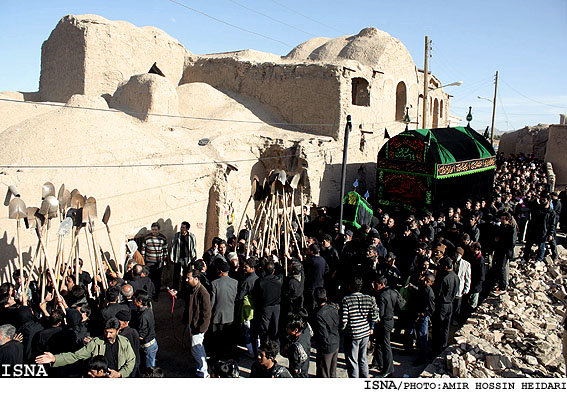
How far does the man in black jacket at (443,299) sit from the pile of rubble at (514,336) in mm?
239

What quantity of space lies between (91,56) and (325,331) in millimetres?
13296

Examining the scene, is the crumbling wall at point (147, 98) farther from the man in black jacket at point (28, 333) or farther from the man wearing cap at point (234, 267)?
the man in black jacket at point (28, 333)

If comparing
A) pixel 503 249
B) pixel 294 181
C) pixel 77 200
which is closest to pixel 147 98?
pixel 294 181

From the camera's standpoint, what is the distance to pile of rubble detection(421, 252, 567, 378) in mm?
6070

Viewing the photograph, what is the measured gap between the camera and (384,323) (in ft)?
19.9

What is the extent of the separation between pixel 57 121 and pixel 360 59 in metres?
11.4

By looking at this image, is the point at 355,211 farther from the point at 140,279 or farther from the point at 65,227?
the point at 65,227

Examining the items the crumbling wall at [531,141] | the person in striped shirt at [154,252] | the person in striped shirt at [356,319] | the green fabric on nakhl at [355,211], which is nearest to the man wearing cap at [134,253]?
the person in striped shirt at [154,252]

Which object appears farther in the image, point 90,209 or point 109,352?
point 90,209

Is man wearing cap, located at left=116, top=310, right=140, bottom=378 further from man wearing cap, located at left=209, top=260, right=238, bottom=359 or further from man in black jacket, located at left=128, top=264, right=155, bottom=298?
man in black jacket, located at left=128, top=264, right=155, bottom=298

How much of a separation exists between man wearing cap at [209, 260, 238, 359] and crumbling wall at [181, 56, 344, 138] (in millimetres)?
8827

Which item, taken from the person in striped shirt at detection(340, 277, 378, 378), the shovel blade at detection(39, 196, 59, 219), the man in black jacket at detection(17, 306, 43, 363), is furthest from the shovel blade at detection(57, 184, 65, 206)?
the person in striped shirt at detection(340, 277, 378, 378)

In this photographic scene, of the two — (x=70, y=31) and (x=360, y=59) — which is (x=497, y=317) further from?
(x=70, y=31)
